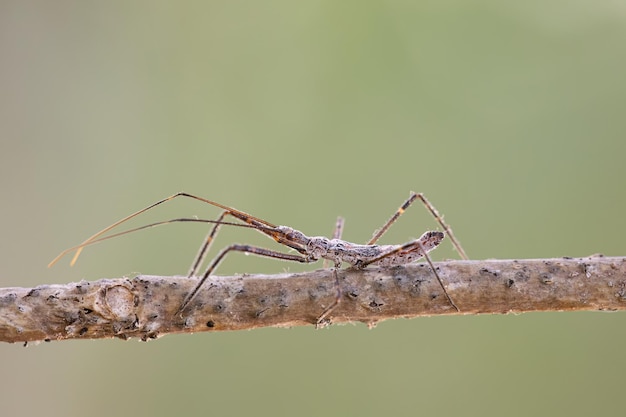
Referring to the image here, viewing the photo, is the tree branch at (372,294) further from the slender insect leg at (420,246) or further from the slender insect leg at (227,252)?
the slender insect leg at (420,246)

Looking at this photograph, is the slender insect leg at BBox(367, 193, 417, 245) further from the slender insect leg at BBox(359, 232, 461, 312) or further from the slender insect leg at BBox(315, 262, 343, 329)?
the slender insect leg at BBox(315, 262, 343, 329)

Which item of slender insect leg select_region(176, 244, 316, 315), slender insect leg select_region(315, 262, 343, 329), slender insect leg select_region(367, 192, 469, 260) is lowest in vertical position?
slender insect leg select_region(315, 262, 343, 329)

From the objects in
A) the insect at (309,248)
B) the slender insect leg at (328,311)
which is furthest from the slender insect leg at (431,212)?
the slender insect leg at (328,311)

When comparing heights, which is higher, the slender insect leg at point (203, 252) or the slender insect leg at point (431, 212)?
the slender insect leg at point (431, 212)

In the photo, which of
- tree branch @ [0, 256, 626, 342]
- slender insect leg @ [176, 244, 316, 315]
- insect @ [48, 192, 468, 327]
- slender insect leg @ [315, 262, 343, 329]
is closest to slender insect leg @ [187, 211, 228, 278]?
insect @ [48, 192, 468, 327]

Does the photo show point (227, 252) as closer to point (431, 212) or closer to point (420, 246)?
point (420, 246)

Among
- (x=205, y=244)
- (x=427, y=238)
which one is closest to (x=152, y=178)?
(x=205, y=244)

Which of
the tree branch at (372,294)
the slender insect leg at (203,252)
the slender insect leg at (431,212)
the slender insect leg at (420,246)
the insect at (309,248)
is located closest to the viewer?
the tree branch at (372,294)

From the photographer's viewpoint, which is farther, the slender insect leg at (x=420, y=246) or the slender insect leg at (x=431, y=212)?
the slender insect leg at (x=431, y=212)

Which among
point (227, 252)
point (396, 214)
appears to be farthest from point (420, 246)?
point (227, 252)

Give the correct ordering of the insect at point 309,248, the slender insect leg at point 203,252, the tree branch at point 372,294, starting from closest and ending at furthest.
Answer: the tree branch at point 372,294, the insect at point 309,248, the slender insect leg at point 203,252
